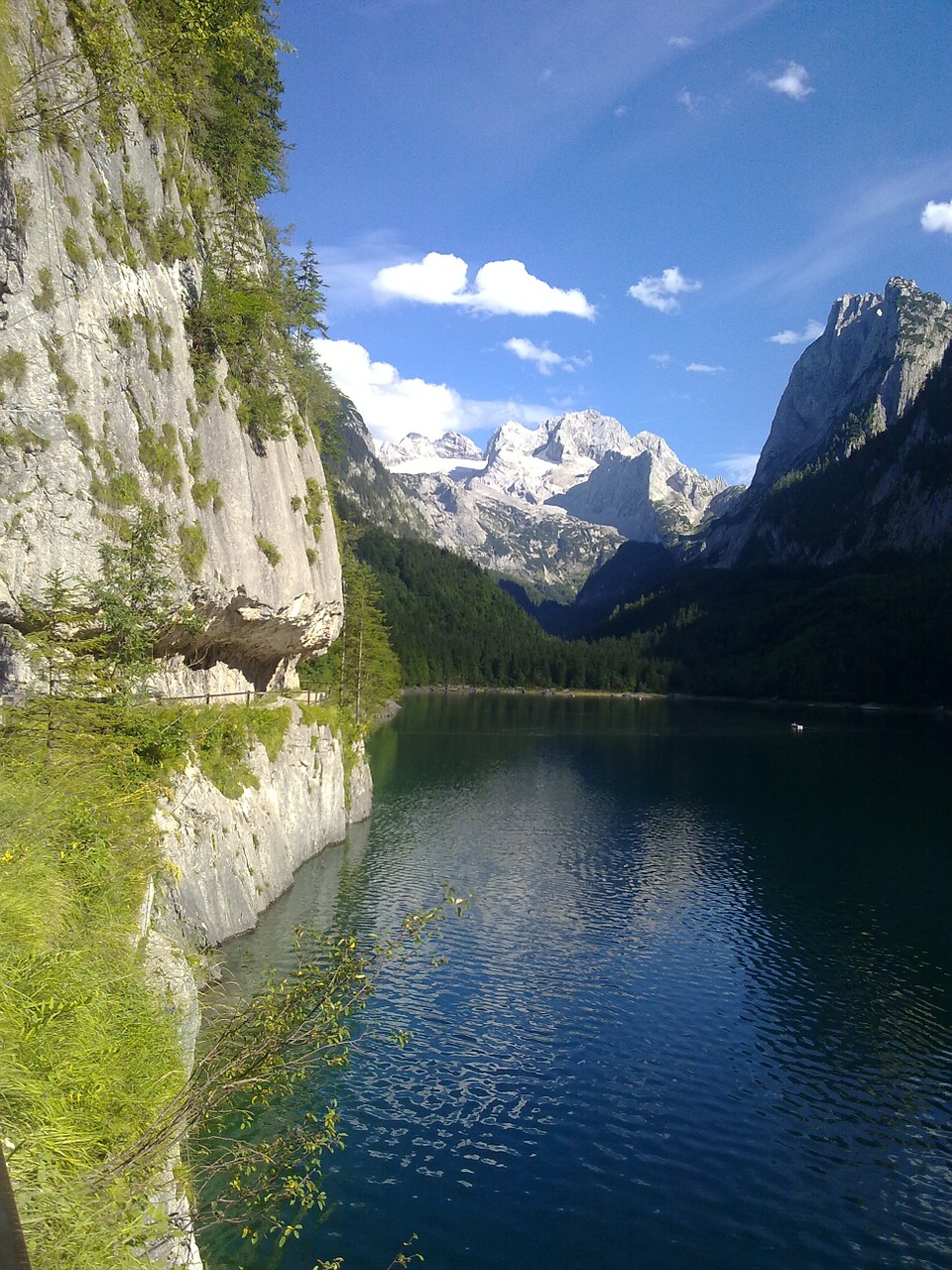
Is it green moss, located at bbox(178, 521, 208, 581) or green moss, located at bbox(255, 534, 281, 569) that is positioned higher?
green moss, located at bbox(255, 534, 281, 569)

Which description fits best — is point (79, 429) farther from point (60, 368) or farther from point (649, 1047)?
point (649, 1047)

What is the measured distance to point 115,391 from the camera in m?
23.2

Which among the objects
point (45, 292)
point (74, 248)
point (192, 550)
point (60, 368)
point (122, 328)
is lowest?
point (192, 550)

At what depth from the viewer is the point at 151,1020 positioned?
10539 mm

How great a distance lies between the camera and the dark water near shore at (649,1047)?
15750 millimetres

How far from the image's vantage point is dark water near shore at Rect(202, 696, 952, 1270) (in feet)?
51.7

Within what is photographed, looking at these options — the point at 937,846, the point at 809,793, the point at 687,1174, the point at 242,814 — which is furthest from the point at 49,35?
the point at 809,793

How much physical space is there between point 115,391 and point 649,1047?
80.9ft

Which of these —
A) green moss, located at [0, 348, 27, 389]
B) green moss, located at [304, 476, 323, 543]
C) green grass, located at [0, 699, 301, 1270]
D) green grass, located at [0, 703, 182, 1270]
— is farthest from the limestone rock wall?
green moss, located at [0, 348, 27, 389]

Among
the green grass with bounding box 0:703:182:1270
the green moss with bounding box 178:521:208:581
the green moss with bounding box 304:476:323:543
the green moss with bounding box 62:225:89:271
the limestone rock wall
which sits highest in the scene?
the green moss with bounding box 62:225:89:271

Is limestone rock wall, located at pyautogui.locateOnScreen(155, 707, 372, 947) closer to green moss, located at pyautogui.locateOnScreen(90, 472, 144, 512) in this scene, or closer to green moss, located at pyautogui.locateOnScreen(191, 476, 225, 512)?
green moss, located at pyautogui.locateOnScreen(90, 472, 144, 512)

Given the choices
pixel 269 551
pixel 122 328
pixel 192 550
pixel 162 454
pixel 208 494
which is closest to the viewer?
pixel 122 328

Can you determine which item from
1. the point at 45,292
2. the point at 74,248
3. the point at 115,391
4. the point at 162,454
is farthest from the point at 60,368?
the point at 162,454

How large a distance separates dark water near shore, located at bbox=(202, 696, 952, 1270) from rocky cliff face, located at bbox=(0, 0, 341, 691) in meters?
13.8
